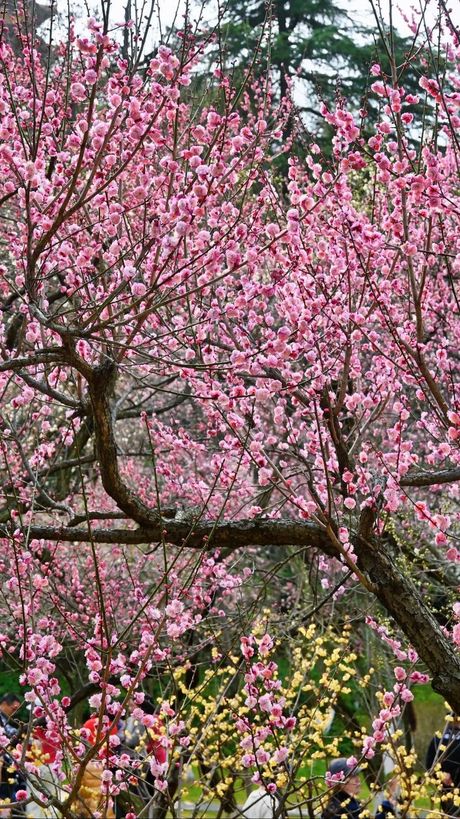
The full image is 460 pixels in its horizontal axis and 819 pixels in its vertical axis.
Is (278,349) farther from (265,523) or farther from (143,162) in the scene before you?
(143,162)

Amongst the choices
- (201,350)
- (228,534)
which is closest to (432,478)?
(228,534)

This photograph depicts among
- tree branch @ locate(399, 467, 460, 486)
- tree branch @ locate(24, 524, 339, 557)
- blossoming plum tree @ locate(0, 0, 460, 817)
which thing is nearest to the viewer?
blossoming plum tree @ locate(0, 0, 460, 817)

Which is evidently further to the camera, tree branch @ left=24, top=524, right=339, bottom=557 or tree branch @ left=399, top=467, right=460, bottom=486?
tree branch @ left=24, top=524, right=339, bottom=557

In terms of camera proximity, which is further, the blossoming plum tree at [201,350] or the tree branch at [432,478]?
the tree branch at [432,478]

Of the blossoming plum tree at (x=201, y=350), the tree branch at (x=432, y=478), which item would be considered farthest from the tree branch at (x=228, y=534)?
the tree branch at (x=432, y=478)

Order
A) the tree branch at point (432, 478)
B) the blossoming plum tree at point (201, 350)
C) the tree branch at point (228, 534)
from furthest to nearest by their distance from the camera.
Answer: the tree branch at point (228, 534)
the tree branch at point (432, 478)
the blossoming plum tree at point (201, 350)

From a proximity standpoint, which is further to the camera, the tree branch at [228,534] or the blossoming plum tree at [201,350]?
the tree branch at [228,534]

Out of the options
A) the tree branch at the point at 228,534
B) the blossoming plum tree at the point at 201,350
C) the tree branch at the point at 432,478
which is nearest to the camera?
the blossoming plum tree at the point at 201,350

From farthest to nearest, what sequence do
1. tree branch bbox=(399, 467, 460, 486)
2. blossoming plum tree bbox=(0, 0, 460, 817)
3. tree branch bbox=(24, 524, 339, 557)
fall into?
1. tree branch bbox=(24, 524, 339, 557)
2. tree branch bbox=(399, 467, 460, 486)
3. blossoming plum tree bbox=(0, 0, 460, 817)

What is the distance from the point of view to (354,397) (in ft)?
15.8

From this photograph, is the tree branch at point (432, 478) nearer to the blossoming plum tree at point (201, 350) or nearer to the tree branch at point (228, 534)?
the blossoming plum tree at point (201, 350)

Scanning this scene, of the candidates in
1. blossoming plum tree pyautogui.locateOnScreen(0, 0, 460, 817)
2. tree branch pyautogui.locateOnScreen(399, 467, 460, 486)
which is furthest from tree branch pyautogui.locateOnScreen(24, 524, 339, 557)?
tree branch pyautogui.locateOnScreen(399, 467, 460, 486)

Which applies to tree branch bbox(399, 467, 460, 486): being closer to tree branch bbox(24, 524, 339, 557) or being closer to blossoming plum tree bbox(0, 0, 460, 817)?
blossoming plum tree bbox(0, 0, 460, 817)

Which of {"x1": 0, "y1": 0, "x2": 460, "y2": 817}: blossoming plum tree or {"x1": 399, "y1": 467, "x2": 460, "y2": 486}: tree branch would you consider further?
{"x1": 399, "y1": 467, "x2": 460, "y2": 486}: tree branch
